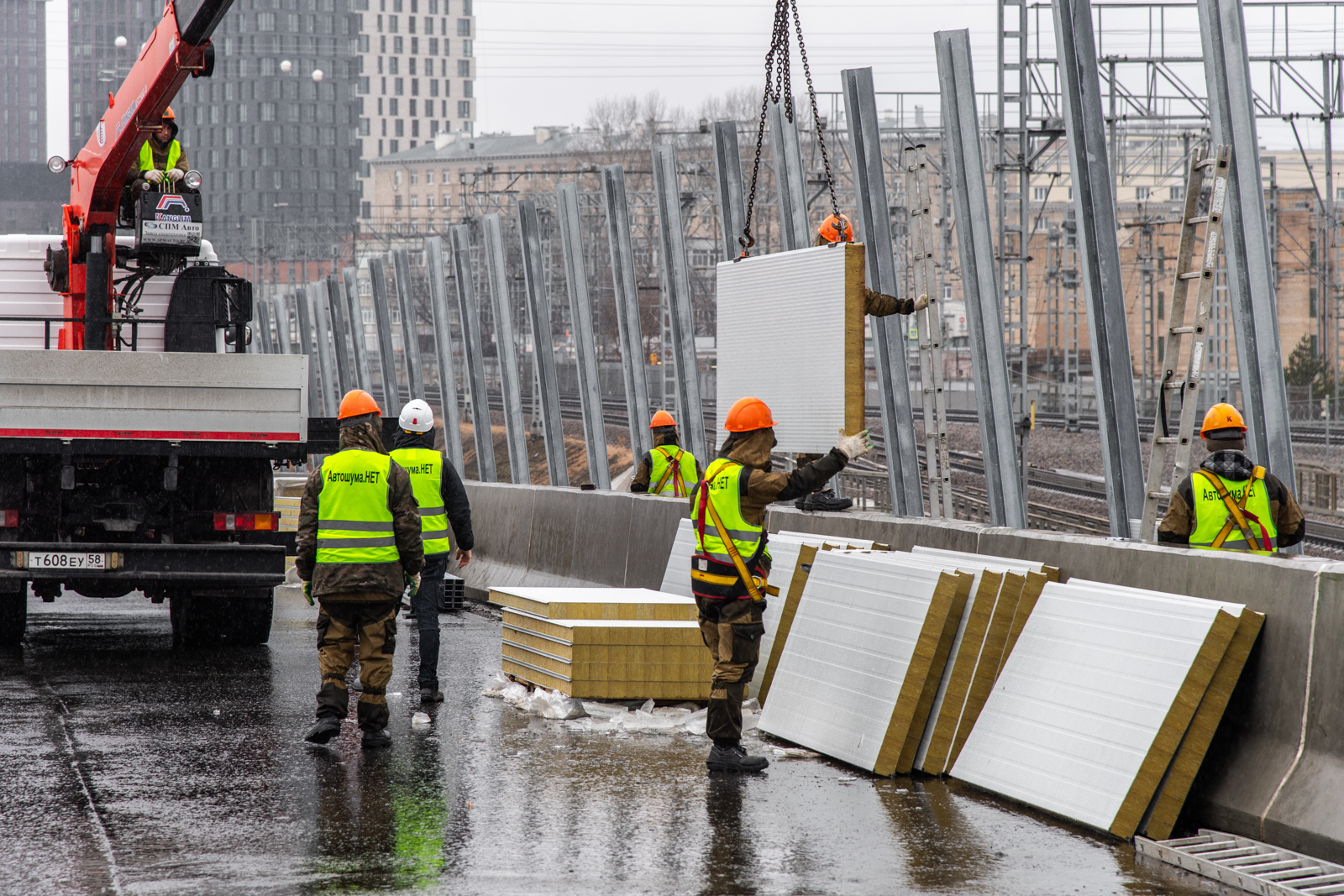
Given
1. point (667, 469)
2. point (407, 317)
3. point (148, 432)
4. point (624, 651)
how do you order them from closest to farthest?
point (624, 651)
point (148, 432)
point (667, 469)
point (407, 317)

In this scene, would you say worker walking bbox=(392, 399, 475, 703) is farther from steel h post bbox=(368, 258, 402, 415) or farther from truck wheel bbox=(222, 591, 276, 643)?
steel h post bbox=(368, 258, 402, 415)

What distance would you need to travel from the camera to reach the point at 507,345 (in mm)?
23156

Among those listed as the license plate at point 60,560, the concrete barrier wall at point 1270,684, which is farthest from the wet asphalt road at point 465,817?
the license plate at point 60,560

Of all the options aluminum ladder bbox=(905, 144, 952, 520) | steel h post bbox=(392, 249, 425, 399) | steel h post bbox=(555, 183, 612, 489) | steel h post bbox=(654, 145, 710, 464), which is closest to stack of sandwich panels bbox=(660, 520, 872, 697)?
aluminum ladder bbox=(905, 144, 952, 520)

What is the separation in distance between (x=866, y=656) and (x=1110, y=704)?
1748 mm

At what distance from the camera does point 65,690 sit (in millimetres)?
11086

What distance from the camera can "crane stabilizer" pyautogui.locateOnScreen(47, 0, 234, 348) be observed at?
514 inches

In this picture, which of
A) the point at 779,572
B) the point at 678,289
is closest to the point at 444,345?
the point at 678,289

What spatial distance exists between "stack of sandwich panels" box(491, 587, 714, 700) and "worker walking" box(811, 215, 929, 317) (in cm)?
228

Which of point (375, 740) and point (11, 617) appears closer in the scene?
point (375, 740)

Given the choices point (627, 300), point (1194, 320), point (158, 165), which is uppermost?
point (158, 165)

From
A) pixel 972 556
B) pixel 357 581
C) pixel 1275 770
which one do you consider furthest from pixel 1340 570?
pixel 357 581

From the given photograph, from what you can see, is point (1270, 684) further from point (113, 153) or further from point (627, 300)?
point (627, 300)

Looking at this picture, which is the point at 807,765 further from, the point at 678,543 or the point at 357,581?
the point at 678,543
